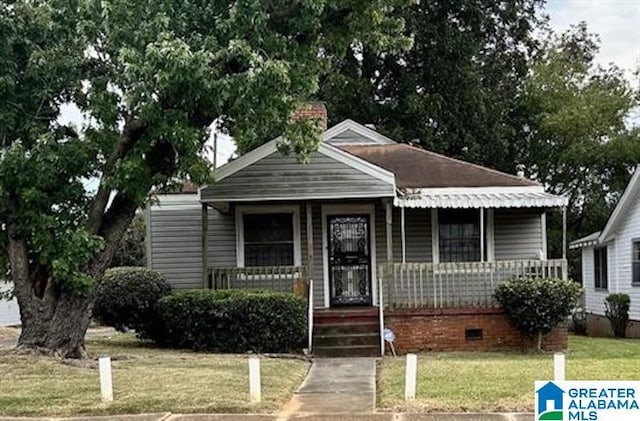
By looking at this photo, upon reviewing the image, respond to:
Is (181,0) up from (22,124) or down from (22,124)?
up

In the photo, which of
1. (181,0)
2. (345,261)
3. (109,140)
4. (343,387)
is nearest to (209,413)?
(343,387)

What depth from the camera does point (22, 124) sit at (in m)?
12.9

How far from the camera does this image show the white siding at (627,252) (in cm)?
2202

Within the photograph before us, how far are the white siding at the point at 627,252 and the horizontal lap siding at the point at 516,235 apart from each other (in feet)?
17.9

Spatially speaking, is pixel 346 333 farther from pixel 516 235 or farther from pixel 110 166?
pixel 110 166

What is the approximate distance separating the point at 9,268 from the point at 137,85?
4.37 meters

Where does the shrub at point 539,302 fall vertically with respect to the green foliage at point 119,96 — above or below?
below

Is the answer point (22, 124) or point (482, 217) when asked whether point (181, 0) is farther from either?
point (482, 217)

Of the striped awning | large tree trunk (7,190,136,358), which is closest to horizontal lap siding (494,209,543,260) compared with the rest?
the striped awning

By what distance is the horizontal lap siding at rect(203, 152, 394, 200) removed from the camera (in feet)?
52.3

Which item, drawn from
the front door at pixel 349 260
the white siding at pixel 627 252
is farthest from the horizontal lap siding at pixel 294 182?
the white siding at pixel 627 252

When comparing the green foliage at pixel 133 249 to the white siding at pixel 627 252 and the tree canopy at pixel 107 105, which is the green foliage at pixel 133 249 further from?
the tree canopy at pixel 107 105

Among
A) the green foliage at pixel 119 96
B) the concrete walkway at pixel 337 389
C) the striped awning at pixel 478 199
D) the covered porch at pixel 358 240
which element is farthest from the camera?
the covered porch at pixel 358 240

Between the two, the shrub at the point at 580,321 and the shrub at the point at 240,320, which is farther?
the shrub at the point at 580,321
